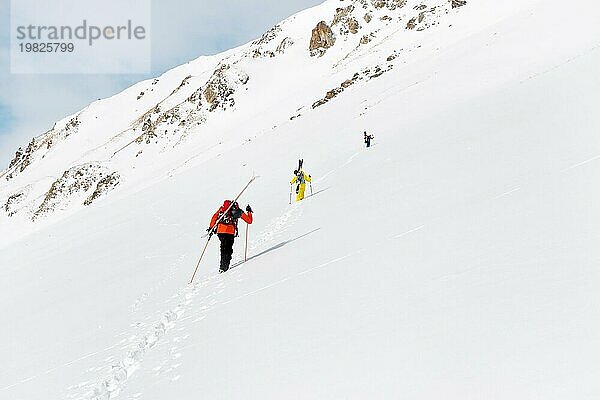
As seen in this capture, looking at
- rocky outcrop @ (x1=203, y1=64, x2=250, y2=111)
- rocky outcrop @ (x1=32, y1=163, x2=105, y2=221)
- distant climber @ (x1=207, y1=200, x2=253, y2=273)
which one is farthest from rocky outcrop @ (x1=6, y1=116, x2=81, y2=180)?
distant climber @ (x1=207, y1=200, x2=253, y2=273)

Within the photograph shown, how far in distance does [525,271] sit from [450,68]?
106 feet

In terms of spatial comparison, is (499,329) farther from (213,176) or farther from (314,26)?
(314,26)

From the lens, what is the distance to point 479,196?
26.3 feet

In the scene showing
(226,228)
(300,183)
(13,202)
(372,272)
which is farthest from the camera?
(13,202)

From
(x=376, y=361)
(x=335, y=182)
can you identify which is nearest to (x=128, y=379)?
(x=376, y=361)

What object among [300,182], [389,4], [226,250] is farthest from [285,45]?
[226,250]

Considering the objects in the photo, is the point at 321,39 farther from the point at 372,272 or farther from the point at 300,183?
the point at 372,272

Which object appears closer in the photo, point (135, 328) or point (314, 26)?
point (135, 328)

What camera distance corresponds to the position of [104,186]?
73812 millimetres

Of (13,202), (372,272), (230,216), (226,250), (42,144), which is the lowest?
(372,272)

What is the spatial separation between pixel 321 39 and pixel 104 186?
3958 cm

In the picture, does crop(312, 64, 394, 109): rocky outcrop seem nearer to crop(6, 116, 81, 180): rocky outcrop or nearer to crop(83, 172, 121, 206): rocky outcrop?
crop(83, 172, 121, 206): rocky outcrop

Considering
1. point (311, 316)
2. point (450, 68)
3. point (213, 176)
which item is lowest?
point (311, 316)

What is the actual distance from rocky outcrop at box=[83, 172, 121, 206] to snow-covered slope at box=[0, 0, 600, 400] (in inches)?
1860
